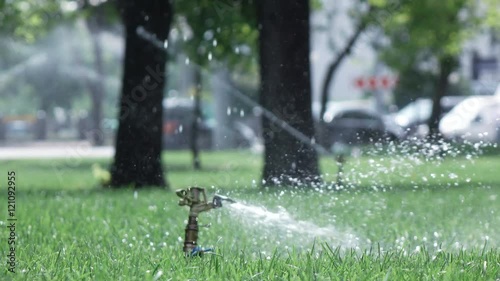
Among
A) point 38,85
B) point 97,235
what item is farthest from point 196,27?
point 38,85

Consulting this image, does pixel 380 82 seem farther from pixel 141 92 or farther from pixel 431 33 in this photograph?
pixel 141 92

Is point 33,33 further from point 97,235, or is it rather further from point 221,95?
point 97,235

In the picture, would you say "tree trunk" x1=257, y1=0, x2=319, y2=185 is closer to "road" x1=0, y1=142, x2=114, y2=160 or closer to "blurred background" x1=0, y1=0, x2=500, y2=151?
"blurred background" x1=0, y1=0, x2=500, y2=151

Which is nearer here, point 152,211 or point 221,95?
point 152,211

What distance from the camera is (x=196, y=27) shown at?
53.6ft

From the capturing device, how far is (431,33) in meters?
24.7

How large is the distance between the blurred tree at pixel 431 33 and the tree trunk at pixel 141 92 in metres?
7.15

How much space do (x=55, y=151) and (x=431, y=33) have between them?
12.5 meters

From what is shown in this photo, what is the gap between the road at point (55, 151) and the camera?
28038 millimetres

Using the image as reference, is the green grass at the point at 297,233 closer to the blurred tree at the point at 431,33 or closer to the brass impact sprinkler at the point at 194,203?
the brass impact sprinkler at the point at 194,203

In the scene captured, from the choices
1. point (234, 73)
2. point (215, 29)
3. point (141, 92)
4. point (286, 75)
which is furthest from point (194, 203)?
point (234, 73)

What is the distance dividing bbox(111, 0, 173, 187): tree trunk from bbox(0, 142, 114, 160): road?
12.7 metres

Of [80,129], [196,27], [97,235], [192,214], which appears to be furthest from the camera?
[80,129]

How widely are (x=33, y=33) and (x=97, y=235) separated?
15327mm
